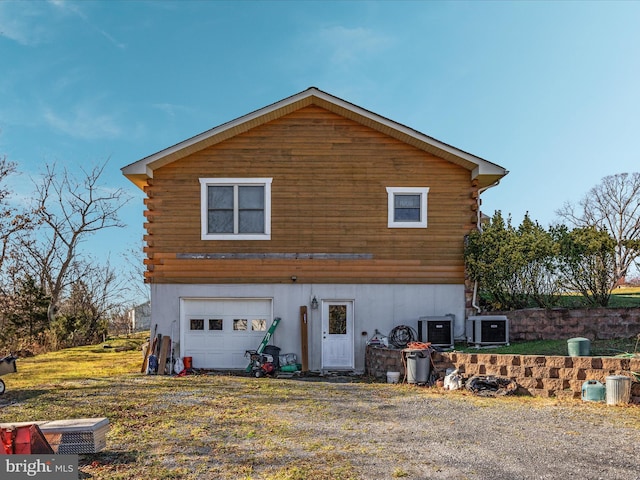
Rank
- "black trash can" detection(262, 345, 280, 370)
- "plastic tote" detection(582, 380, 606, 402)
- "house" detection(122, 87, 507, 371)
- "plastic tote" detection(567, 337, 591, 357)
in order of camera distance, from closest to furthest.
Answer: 1. "plastic tote" detection(582, 380, 606, 402)
2. "plastic tote" detection(567, 337, 591, 357)
3. "black trash can" detection(262, 345, 280, 370)
4. "house" detection(122, 87, 507, 371)

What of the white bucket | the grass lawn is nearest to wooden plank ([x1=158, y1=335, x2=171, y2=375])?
the grass lawn

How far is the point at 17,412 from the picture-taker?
9352 mm

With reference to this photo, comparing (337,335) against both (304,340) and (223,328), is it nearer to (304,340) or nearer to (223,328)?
(304,340)

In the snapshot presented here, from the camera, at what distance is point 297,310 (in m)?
14.8

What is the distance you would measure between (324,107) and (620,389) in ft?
33.2

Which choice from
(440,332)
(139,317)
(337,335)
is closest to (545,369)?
(440,332)

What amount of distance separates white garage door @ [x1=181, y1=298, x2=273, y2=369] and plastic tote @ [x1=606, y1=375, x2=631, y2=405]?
28.0 feet

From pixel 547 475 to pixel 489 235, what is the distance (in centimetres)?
943

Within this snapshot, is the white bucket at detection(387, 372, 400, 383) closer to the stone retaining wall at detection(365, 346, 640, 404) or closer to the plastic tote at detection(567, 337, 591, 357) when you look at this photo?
the stone retaining wall at detection(365, 346, 640, 404)

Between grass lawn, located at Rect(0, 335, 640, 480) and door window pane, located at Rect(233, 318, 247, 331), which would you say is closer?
grass lawn, located at Rect(0, 335, 640, 480)

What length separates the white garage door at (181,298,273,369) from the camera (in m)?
14.9

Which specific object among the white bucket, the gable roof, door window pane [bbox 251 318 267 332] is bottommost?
the white bucket

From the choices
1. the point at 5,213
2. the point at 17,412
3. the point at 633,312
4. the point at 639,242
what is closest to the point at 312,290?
the point at 17,412

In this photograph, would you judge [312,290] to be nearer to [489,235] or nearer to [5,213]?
[489,235]
